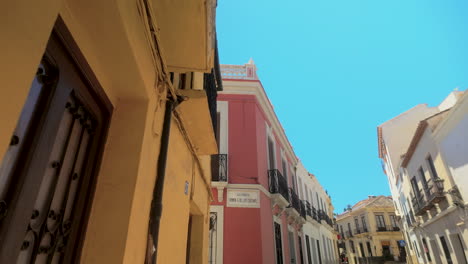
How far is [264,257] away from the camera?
7.73 metres

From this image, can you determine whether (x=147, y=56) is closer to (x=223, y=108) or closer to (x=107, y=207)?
(x=107, y=207)

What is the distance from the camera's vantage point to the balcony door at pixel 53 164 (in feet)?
3.66

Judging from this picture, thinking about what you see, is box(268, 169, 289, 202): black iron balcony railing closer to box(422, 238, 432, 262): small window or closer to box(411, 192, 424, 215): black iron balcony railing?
box(411, 192, 424, 215): black iron balcony railing

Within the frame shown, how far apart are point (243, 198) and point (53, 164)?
735 centimetres

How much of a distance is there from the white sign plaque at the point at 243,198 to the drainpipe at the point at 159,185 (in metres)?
6.18

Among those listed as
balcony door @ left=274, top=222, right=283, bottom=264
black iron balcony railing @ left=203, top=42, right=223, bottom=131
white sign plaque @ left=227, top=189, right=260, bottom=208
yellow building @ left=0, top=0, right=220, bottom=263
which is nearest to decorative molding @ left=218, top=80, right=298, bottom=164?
white sign plaque @ left=227, top=189, right=260, bottom=208

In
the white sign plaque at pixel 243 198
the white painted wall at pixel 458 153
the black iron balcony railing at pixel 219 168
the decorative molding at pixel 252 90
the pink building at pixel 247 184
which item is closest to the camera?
the pink building at pixel 247 184

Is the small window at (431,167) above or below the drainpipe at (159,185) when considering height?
above

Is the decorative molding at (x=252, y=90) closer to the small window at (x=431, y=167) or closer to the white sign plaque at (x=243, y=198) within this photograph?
the white sign plaque at (x=243, y=198)

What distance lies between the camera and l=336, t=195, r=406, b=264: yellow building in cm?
3678

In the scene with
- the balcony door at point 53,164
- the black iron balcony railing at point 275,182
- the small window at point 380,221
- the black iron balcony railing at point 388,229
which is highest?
the small window at point 380,221

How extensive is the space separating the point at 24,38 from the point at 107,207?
117 centimetres

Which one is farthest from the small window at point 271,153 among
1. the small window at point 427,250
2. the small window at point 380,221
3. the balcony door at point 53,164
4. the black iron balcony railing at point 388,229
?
the small window at point 380,221

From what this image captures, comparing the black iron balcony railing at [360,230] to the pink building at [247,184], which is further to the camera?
the black iron balcony railing at [360,230]
